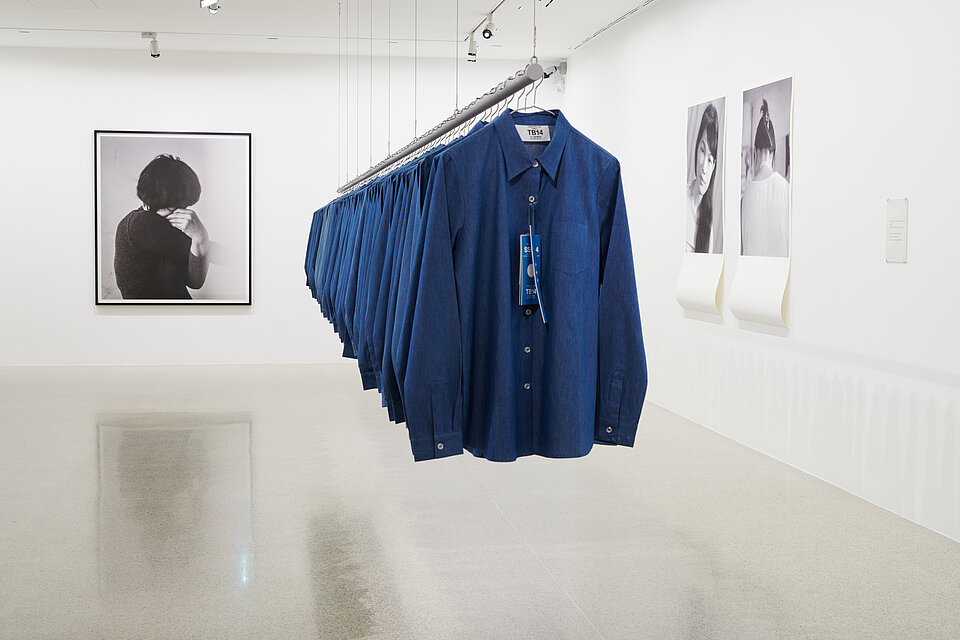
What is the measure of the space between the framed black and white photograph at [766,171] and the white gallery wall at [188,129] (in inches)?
178

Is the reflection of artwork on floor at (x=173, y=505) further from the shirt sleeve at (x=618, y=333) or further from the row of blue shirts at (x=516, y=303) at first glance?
the shirt sleeve at (x=618, y=333)

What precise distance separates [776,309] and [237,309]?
20.8ft


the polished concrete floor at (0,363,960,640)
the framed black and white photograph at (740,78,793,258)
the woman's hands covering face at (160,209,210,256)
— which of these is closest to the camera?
the polished concrete floor at (0,363,960,640)

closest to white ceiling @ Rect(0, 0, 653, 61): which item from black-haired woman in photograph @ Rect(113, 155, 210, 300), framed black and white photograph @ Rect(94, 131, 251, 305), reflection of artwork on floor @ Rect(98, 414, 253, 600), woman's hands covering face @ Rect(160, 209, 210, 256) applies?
framed black and white photograph @ Rect(94, 131, 251, 305)

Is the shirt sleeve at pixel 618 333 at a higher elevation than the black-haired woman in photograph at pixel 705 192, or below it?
below

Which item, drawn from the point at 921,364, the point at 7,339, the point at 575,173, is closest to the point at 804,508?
the point at 921,364

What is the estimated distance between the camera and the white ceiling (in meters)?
7.50

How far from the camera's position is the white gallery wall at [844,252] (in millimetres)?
4289

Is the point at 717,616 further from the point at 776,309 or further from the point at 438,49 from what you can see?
the point at 438,49

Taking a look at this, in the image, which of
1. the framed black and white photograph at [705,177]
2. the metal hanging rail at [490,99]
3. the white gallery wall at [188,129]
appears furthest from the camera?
the white gallery wall at [188,129]

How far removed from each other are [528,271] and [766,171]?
348cm

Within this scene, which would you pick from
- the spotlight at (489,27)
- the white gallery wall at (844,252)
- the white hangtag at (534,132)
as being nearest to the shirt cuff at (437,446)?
the white hangtag at (534,132)

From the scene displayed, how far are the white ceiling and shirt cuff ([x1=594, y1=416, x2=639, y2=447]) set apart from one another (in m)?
4.60

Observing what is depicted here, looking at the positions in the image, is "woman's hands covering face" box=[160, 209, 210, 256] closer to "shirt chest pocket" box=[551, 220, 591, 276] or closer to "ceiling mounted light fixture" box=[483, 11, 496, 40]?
"ceiling mounted light fixture" box=[483, 11, 496, 40]
